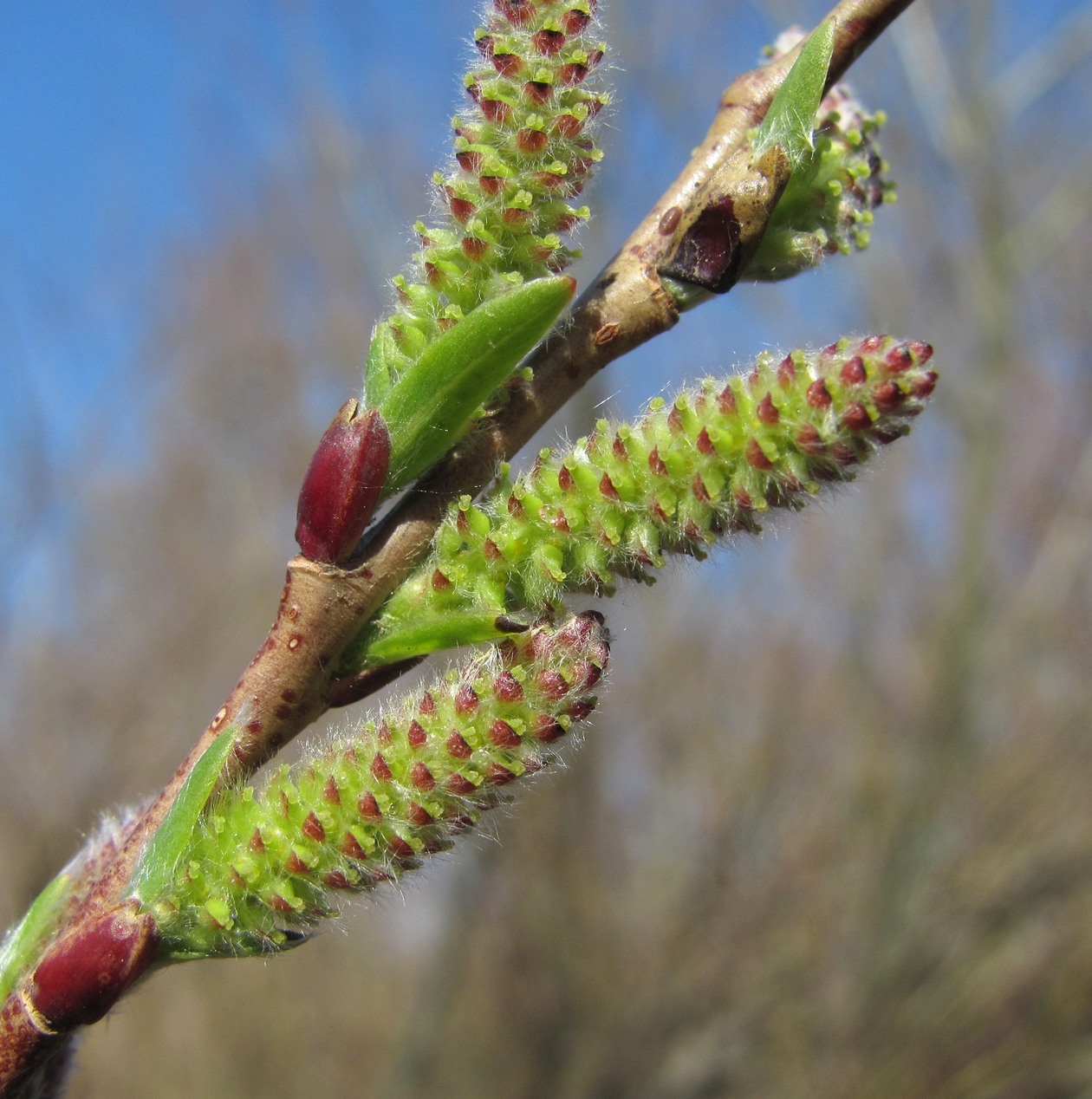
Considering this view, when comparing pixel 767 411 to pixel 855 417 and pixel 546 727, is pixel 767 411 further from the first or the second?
pixel 546 727

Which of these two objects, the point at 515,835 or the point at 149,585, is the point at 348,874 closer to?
the point at 515,835

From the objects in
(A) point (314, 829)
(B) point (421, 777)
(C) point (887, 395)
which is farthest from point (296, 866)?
(C) point (887, 395)

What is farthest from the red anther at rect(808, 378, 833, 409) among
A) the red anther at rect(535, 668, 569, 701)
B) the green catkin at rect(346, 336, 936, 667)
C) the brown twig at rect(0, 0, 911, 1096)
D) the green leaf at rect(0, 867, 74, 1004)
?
the green leaf at rect(0, 867, 74, 1004)

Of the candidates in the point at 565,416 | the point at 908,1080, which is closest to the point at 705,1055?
the point at 908,1080

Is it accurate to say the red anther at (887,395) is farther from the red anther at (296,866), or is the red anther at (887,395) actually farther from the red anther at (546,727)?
the red anther at (296,866)

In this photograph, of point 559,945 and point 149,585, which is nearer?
point 559,945

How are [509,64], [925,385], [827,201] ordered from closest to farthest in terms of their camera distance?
[925,385]
[509,64]
[827,201]

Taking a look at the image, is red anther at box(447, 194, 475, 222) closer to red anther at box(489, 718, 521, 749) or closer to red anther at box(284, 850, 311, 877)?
red anther at box(489, 718, 521, 749)
